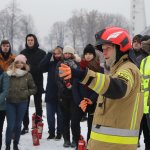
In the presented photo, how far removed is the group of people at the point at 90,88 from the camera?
8.77 ft

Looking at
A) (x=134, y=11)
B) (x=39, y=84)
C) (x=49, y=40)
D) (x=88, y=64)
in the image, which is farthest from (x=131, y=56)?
(x=49, y=40)

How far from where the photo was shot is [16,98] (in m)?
6.58

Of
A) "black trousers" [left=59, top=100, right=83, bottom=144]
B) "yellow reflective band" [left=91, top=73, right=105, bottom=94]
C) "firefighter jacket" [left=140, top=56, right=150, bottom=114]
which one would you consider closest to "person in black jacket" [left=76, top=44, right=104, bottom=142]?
"black trousers" [left=59, top=100, right=83, bottom=144]

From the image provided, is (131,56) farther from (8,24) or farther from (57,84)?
(8,24)

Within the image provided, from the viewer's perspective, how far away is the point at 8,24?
5562cm

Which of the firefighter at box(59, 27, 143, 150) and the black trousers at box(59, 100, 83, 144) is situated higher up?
the firefighter at box(59, 27, 143, 150)

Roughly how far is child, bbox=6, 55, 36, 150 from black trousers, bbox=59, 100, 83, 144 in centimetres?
76

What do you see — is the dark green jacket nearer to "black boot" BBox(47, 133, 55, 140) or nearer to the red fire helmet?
"black boot" BBox(47, 133, 55, 140)

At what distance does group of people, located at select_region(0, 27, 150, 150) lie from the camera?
2672 millimetres

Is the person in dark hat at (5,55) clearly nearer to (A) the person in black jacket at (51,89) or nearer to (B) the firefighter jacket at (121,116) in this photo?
(A) the person in black jacket at (51,89)

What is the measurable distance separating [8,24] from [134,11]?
22.8 m

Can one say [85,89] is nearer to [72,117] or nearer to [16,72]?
[72,117]

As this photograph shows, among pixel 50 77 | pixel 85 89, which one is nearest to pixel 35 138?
pixel 50 77

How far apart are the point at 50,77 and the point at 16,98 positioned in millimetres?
1202
